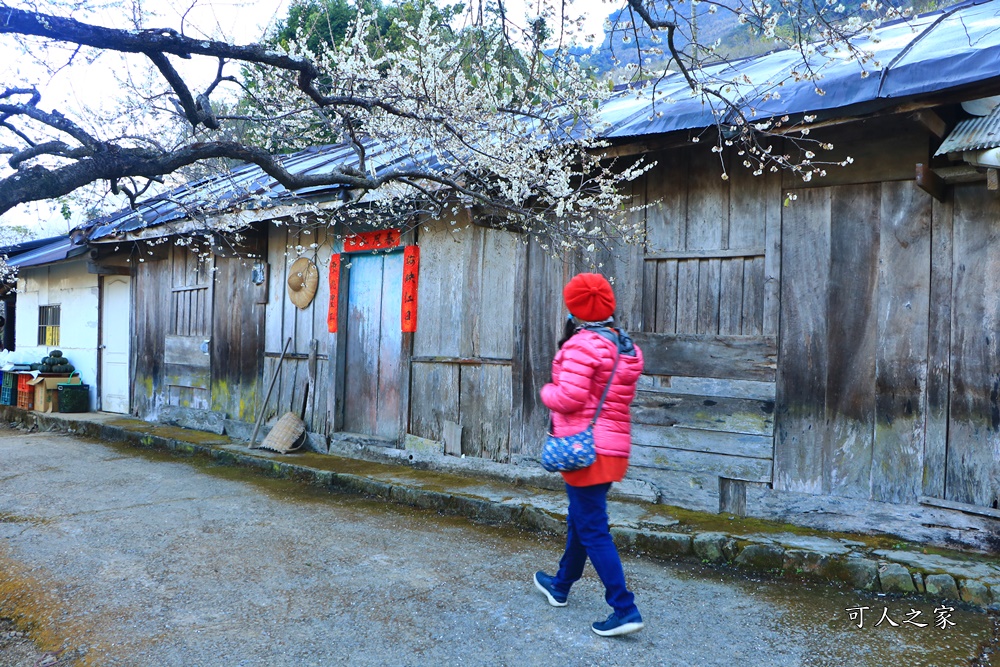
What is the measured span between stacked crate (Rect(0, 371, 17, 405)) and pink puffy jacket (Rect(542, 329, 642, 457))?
14.3 m

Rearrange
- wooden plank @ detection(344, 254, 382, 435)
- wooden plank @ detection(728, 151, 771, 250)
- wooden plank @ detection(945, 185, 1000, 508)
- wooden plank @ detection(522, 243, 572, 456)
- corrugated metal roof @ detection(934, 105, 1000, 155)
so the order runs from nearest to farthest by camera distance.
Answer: corrugated metal roof @ detection(934, 105, 1000, 155) → wooden plank @ detection(945, 185, 1000, 508) → wooden plank @ detection(728, 151, 771, 250) → wooden plank @ detection(522, 243, 572, 456) → wooden plank @ detection(344, 254, 382, 435)

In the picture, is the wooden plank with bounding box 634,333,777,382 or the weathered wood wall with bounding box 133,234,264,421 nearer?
the wooden plank with bounding box 634,333,777,382

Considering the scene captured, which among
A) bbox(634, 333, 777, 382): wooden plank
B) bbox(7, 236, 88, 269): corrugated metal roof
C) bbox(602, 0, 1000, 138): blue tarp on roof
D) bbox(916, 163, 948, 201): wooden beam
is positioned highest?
bbox(602, 0, 1000, 138): blue tarp on roof

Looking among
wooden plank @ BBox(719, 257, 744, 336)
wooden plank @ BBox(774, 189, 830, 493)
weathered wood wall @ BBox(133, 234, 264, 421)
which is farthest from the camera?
weathered wood wall @ BBox(133, 234, 264, 421)

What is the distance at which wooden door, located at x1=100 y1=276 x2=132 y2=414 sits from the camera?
13.5 meters

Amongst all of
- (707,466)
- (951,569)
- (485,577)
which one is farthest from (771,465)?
(485,577)

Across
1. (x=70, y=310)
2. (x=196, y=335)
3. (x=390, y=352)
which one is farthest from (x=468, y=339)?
(x=70, y=310)

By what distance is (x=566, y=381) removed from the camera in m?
3.69

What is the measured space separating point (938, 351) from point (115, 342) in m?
13.8

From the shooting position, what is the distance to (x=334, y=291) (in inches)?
368

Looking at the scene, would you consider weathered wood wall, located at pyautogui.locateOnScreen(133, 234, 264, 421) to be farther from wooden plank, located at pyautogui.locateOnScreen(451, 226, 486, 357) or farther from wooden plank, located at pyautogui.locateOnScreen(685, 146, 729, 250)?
wooden plank, located at pyautogui.locateOnScreen(685, 146, 729, 250)

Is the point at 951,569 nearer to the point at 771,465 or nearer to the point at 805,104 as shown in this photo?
the point at 771,465

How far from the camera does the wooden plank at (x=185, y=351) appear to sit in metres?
11.6

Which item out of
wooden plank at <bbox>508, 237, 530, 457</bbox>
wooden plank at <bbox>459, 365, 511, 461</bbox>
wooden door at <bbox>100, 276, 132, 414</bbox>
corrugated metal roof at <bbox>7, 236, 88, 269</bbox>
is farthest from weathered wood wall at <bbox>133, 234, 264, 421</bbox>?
wooden plank at <bbox>508, 237, 530, 457</bbox>
